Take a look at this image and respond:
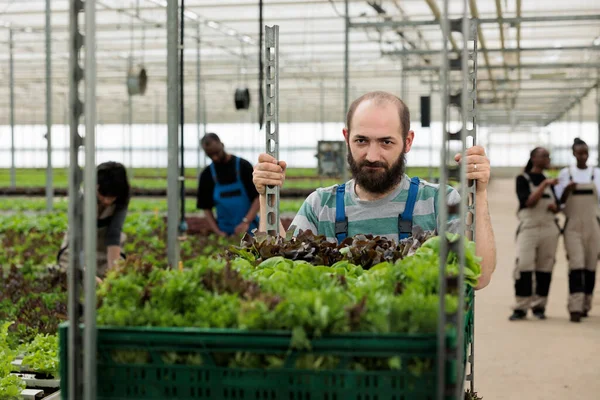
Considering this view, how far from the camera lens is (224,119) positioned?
49500mm

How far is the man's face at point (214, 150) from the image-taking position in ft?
26.0

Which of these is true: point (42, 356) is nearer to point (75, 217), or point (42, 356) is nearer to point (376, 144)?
point (376, 144)

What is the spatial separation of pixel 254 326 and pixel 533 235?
6.87m

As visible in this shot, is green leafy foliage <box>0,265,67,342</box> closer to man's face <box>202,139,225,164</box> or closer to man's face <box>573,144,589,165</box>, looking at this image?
man's face <box>202,139,225,164</box>

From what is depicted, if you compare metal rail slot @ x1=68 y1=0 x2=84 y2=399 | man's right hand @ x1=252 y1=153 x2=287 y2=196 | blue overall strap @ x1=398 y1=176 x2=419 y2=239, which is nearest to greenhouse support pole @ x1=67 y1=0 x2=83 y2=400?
metal rail slot @ x1=68 y1=0 x2=84 y2=399

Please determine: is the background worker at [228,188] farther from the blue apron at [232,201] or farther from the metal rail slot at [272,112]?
the metal rail slot at [272,112]

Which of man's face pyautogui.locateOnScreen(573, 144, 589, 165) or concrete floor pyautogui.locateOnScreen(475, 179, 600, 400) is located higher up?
man's face pyautogui.locateOnScreen(573, 144, 589, 165)

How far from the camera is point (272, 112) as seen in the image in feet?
11.4

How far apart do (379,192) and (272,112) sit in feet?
1.95

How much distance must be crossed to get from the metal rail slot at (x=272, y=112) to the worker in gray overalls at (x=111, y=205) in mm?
2291

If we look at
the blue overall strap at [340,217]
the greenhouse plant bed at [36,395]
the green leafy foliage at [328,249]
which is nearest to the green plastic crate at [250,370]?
the green leafy foliage at [328,249]

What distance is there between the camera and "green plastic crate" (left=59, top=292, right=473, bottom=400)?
178 centimetres

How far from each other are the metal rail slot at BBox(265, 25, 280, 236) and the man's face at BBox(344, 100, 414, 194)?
1.31ft

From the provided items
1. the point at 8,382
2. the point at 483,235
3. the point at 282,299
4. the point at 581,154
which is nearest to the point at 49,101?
the point at 581,154
